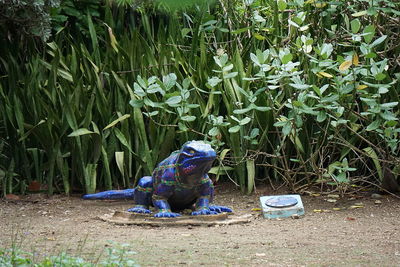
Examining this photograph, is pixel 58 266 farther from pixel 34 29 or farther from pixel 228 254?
pixel 34 29

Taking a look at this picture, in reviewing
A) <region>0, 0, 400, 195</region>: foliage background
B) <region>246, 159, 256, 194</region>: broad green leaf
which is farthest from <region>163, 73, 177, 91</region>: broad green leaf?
<region>246, 159, 256, 194</region>: broad green leaf

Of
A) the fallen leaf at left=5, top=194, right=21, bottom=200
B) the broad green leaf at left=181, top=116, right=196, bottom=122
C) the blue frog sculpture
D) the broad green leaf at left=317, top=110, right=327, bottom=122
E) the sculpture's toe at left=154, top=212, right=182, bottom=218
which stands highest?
the broad green leaf at left=181, top=116, right=196, bottom=122

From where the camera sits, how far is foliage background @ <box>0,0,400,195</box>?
5.73 metres

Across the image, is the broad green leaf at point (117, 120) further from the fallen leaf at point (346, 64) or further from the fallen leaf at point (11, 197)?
the fallen leaf at point (346, 64)

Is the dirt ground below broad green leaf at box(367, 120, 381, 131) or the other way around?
below

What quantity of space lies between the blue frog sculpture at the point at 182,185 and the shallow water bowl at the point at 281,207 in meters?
0.28

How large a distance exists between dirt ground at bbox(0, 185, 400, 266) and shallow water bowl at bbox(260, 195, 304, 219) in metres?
0.07

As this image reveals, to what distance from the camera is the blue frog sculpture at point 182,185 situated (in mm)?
4730

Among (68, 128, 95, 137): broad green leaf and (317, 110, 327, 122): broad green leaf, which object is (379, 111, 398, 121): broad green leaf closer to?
(317, 110, 327, 122): broad green leaf

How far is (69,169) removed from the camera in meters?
6.38

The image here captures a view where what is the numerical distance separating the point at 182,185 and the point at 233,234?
599 mm

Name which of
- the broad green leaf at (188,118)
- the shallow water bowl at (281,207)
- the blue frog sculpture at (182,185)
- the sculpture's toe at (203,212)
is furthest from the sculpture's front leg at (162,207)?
the broad green leaf at (188,118)

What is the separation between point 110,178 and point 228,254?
255cm

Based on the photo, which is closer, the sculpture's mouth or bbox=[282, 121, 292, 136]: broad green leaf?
the sculpture's mouth
